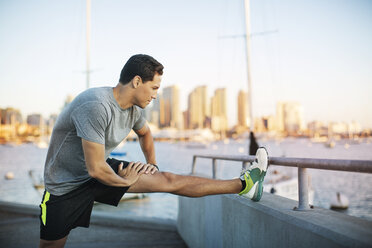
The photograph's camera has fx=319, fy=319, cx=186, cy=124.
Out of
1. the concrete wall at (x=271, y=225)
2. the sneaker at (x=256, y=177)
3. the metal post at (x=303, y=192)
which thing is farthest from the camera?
the sneaker at (x=256, y=177)

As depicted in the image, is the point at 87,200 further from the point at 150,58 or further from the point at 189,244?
the point at 189,244

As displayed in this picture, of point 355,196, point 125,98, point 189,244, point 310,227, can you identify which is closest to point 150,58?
point 125,98

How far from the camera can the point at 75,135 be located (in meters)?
2.27

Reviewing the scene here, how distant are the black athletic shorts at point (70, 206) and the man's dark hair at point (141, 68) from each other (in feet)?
2.35

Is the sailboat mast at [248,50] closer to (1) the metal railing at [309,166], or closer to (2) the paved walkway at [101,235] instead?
(2) the paved walkway at [101,235]

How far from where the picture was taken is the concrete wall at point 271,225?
137cm

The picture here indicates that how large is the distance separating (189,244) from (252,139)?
7.48 metres

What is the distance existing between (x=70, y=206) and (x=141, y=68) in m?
1.12

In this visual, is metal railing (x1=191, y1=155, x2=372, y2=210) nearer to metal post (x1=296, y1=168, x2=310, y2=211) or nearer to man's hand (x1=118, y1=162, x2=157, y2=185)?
metal post (x1=296, y1=168, x2=310, y2=211)

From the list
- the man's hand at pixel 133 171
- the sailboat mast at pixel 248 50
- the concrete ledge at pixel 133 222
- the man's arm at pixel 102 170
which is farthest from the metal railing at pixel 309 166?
the sailboat mast at pixel 248 50

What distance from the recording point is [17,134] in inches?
5241

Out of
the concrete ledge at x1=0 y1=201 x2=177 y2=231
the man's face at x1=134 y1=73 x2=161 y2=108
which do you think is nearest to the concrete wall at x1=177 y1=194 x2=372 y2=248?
the man's face at x1=134 y1=73 x2=161 y2=108

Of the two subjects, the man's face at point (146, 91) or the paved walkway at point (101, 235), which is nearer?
the man's face at point (146, 91)

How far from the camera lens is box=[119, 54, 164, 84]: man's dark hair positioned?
2.22 meters
